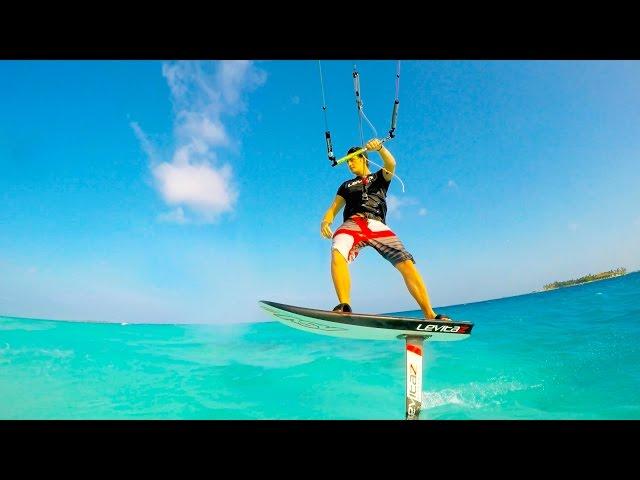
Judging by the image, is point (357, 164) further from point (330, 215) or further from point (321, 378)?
point (321, 378)

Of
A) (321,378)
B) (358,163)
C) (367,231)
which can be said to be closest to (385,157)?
(358,163)

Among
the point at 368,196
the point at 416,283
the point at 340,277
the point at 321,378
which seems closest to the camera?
the point at 340,277

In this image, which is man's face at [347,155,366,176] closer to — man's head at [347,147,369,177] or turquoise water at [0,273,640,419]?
man's head at [347,147,369,177]

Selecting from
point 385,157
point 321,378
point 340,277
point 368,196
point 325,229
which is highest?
point 385,157

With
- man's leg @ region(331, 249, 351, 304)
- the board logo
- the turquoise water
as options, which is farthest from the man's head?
the turquoise water

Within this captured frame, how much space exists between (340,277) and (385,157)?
173cm

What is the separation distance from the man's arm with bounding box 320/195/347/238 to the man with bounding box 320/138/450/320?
15 millimetres

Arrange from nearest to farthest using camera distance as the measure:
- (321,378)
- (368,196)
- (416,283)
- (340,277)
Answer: (340,277) → (416,283) → (368,196) → (321,378)

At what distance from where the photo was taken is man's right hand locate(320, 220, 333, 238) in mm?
4664

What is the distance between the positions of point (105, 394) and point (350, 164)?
36.2 ft

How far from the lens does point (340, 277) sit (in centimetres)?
412
